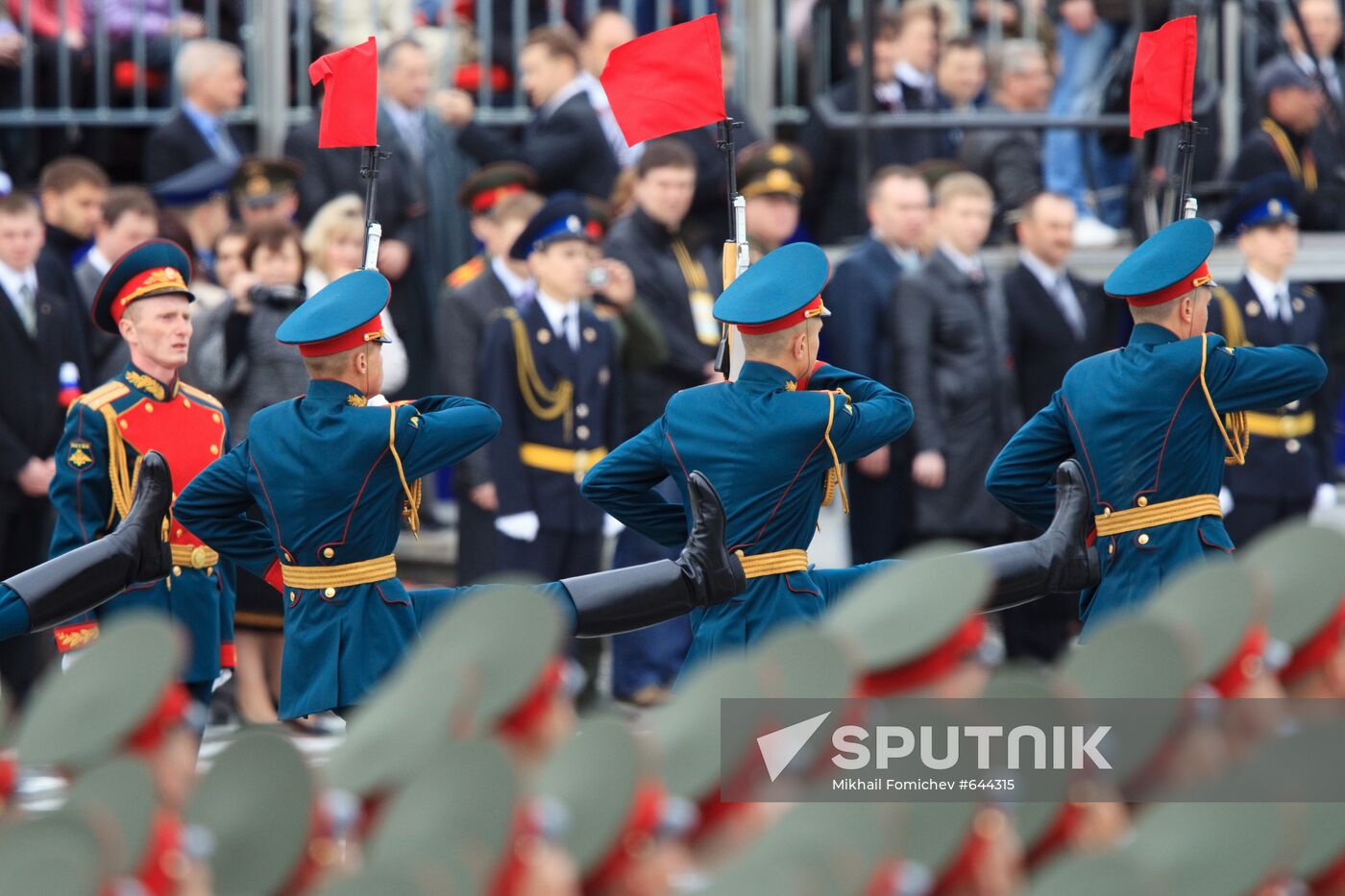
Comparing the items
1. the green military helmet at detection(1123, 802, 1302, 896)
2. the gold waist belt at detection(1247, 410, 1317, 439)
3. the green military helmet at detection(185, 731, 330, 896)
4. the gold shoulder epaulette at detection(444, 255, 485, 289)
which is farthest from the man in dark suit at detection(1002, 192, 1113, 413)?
the green military helmet at detection(185, 731, 330, 896)

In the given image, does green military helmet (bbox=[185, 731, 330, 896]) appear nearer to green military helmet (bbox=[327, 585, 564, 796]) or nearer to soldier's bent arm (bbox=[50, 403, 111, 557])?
green military helmet (bbox=[327, 585, 564, 796])

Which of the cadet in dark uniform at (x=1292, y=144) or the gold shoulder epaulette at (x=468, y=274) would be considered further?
the cadet in dark uniform at (x=1292, y=144)

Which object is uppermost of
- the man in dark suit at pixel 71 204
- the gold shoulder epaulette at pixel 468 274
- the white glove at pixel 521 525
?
the man in dark suit at pixel 71 204

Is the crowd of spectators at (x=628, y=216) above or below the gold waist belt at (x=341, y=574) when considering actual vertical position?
above

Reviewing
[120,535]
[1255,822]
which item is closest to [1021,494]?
[120,535]

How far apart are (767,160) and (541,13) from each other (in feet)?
7.19

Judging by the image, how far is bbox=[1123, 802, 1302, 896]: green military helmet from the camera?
3.18 m

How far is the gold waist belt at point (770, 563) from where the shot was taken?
5.47 metres

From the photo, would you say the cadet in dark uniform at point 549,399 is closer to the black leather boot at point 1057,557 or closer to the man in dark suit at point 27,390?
the man in dark suit at point 27,390

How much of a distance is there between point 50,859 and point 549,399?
17.4 feet

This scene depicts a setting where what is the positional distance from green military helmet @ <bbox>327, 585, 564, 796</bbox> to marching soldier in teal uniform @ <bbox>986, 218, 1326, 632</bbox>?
2562mm

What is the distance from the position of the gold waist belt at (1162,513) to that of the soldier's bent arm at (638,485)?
1.11 metres

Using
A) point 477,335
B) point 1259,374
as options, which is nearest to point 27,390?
point 477,335

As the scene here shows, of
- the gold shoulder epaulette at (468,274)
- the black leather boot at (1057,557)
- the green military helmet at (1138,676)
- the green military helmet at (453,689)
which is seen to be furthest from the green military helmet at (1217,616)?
the gold shoulder epaulette at (468,274)
